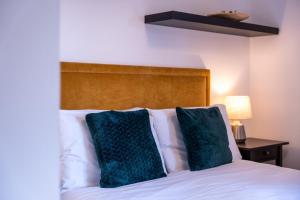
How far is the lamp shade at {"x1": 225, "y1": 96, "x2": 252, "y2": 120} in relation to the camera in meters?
3.40

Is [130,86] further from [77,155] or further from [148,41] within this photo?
[77,155]

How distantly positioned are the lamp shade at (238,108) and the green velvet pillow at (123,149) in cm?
132

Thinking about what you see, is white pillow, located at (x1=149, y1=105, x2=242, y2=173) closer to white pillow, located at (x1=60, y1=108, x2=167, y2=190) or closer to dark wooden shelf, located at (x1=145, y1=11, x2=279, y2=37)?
white pillow, located at (x1=60, y1=108, x2=167, y2=190)

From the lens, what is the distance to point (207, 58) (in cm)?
347

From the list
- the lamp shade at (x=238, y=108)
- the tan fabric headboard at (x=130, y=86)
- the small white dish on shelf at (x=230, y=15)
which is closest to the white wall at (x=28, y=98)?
the tan fabric headboard at (x=130, y=86)

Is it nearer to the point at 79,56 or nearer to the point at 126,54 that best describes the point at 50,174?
the point at 79,56

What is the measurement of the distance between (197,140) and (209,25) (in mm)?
1069

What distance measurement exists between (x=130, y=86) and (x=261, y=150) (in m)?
1.32

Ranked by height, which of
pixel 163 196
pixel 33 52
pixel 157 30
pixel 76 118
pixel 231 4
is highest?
pixel 231 4

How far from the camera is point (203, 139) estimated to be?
2.57 metres

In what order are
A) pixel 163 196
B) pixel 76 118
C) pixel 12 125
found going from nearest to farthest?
pixel 12 125
pixel 163 196
pixel 76 118

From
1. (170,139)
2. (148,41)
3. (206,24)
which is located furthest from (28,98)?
(206,24)

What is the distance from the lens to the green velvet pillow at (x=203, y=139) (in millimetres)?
2537

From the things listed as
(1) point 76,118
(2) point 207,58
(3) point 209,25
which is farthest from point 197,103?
(1) point 76,118
